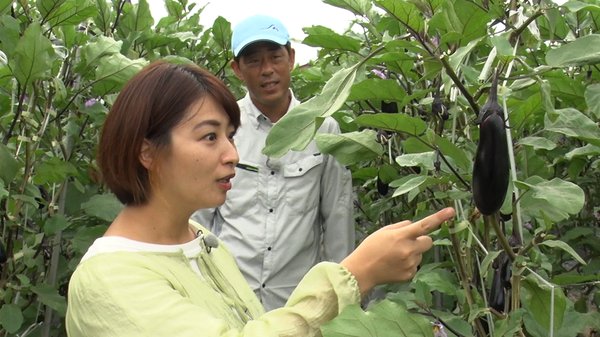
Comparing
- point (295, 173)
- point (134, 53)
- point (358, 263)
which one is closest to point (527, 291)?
point (358, 263)

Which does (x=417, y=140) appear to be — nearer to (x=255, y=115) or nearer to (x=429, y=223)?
→ (x=429, y=223)

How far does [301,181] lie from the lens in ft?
7.35

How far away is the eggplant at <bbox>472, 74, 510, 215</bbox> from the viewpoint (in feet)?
3.18

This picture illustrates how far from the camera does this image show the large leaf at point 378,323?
105 centimetres

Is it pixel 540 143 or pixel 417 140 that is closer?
pixel 540 143

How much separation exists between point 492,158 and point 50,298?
1.29 m

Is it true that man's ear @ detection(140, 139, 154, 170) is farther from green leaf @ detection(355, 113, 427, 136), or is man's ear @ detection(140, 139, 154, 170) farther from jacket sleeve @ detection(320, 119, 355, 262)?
jacket sleeve @ detection(320, 119, 355, 262)

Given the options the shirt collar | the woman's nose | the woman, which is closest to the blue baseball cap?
the shirt collar

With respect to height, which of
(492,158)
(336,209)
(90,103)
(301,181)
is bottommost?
(336,209)

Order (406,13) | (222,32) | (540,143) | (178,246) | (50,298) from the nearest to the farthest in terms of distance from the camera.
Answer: (406,13) → (540,143) → (178,246) → (50,298) → (222,32)

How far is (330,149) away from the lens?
1.45 metres

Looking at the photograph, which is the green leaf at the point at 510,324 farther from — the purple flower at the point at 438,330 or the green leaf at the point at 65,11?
the green leaf at the point at 65,11

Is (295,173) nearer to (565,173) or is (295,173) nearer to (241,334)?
(565,173)

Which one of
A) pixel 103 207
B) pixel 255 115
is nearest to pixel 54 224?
pixel 103 207
